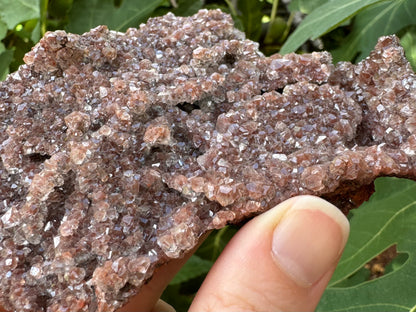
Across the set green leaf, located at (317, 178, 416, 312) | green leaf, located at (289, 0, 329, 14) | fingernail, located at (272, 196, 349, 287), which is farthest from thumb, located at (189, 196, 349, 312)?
green leaf, located at (289, 0, 329, 14)

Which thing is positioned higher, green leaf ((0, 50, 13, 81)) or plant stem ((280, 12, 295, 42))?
green leaf ((0, 50, 13, 81))

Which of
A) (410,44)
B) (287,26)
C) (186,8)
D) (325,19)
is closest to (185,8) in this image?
(186,8)

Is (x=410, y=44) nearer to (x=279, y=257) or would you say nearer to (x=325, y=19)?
(x=325, y=19)

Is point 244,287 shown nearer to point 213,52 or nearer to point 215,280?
point 215,280

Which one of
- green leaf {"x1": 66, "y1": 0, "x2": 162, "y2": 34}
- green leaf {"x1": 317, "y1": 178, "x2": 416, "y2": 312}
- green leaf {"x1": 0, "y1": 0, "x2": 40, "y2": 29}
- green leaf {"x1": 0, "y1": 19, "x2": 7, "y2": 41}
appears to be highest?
green leaf {"x1": 0, "y1": 0, "x2": 40, "y2": 29}

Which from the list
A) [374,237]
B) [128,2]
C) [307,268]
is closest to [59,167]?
[307,268]

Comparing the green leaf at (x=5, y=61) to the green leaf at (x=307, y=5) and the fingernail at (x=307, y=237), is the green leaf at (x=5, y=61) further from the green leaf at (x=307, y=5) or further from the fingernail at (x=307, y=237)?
the fingernail at (x=307, y=237)

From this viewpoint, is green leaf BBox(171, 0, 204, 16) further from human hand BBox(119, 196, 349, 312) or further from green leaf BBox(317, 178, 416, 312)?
human hand BBox(119, 196, 349, 312)
